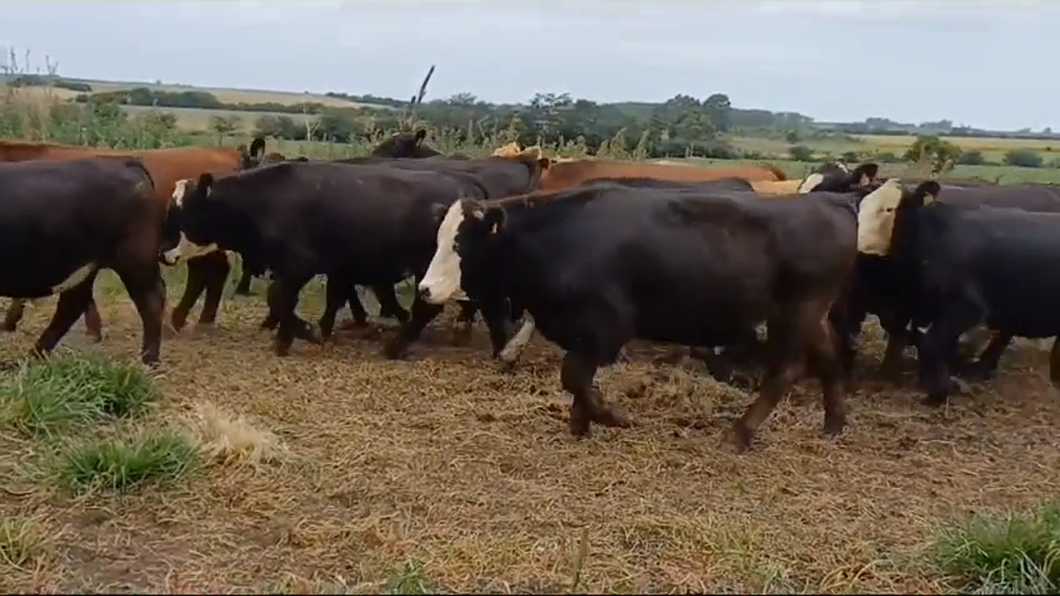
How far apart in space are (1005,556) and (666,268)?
260 centimetres

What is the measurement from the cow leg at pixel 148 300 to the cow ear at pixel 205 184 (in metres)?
1.13

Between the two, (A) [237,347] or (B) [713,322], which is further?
(A) [237,347]

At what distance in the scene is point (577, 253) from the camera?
709 cm

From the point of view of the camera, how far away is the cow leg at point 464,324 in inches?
411

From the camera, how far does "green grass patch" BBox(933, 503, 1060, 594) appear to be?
4801 millimetres

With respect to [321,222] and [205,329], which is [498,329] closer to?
[321,222]

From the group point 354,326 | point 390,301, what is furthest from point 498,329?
point 354,326

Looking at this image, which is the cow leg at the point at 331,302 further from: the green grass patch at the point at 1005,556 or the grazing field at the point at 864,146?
the grazing field at the point at 864,146

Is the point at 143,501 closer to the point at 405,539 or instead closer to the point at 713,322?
the point at 405,539

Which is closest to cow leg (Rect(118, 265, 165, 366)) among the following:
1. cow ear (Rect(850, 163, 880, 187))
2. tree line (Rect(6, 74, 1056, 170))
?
cow ear (Rect(850, 163, 880, 187))

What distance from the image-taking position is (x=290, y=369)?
29.2 feet

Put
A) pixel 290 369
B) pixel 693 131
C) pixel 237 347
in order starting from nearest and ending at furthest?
pixel 290 369, pixel 237 347, pixel 693 131

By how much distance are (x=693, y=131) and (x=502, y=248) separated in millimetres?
21896

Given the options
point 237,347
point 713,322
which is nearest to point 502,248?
point 713,322
